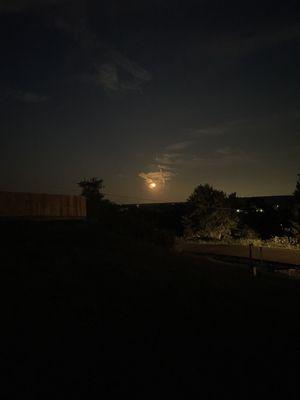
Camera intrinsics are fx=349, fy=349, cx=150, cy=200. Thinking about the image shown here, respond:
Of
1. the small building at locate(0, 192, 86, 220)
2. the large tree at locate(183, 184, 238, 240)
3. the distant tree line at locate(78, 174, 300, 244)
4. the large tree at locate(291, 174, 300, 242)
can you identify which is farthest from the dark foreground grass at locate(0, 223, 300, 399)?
the large tree at locate(183, 184, 238, 240)

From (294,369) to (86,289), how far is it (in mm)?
4841

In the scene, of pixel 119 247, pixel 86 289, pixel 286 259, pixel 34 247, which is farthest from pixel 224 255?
pixel 86 289

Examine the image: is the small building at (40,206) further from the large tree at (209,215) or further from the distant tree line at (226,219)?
the large tree at (209,215)

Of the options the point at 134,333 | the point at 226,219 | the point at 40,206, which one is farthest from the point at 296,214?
the point at 134,333

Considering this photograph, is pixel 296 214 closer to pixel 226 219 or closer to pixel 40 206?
pixel 226 219

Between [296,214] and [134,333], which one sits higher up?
[296,214]

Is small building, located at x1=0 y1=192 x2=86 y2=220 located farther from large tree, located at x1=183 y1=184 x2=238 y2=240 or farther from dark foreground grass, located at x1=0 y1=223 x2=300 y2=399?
large tree, located at x1=183 y1=184 x2=238 y2=240

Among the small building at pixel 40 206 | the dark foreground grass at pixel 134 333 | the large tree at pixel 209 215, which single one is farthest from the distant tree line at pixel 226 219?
the dark foreground grass at pixel 134 333

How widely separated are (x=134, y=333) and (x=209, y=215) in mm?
38250

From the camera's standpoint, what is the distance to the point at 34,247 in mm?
11680

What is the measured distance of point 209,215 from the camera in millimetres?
43844

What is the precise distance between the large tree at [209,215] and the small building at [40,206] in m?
26.2

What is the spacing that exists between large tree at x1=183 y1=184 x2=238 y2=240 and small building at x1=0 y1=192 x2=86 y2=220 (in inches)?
1032

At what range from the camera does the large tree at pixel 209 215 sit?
143 ft
